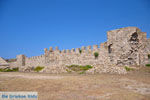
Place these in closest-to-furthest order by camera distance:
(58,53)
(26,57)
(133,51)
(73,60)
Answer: (133,51) → (73,60) → (58,53) → (26,57)

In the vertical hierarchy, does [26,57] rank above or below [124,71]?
above

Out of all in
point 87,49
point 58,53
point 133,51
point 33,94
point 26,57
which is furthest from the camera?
point 26,57

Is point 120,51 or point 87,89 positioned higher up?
point 120,51

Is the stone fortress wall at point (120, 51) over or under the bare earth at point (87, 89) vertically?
over

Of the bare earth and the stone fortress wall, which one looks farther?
the stone fortress wall

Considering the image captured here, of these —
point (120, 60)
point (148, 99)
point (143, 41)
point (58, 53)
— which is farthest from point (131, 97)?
point (58, 53)

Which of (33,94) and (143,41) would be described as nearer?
(33,94)

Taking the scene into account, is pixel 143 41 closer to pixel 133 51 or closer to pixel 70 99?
pixel 133 51

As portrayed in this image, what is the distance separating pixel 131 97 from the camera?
12.0 ft

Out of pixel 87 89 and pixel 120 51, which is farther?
pixel 120 51

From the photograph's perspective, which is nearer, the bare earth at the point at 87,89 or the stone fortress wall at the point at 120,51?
the bare earth at the point at 87,89

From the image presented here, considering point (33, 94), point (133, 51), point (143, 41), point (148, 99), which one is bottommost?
point (148, 99)

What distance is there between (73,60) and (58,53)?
11.2ft

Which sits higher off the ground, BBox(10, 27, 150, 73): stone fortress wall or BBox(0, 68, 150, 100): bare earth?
BBox(10, 27, 150, 73): stone fortress wall
